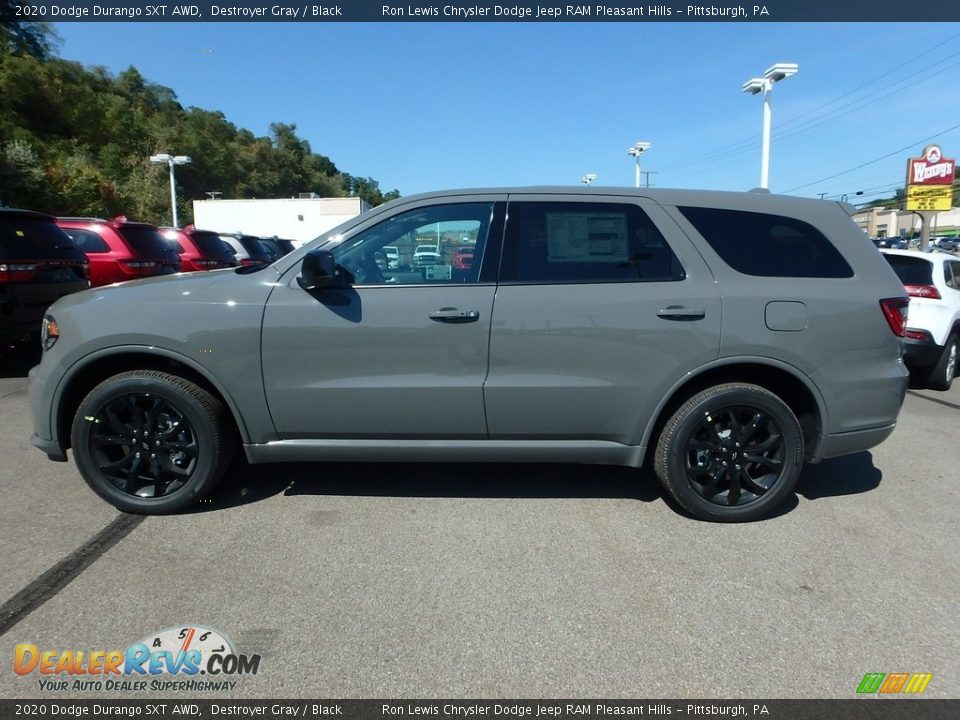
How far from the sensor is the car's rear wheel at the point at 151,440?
3697 mm

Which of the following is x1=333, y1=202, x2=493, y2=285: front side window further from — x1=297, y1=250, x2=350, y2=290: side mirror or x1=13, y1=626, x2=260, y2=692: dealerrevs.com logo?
x1=13, y1=626, x2=260, y2=692: dealerrevs.com logo

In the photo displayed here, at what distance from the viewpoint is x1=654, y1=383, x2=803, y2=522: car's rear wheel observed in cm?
369

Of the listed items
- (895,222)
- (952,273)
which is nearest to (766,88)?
(952,273)

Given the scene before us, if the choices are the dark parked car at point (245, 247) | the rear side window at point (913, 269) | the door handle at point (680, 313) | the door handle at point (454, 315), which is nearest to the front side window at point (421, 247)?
the door handle at point (454, 315)

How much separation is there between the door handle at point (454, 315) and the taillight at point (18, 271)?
5.78m

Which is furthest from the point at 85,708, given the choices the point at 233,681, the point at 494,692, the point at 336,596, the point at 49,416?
the point at 49,416

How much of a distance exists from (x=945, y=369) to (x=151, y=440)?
26.7 feet

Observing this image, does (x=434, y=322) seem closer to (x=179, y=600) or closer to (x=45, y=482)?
(x=179, y=600)

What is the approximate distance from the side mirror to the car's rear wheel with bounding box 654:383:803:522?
2004 mm

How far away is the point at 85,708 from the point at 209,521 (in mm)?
1496

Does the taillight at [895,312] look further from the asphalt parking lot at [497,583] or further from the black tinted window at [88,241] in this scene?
the black tinted window at [88,241]

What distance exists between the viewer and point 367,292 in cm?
366

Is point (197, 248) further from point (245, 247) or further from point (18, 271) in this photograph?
point (18, 271)

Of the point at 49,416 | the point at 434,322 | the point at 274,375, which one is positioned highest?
the point at 434,322
